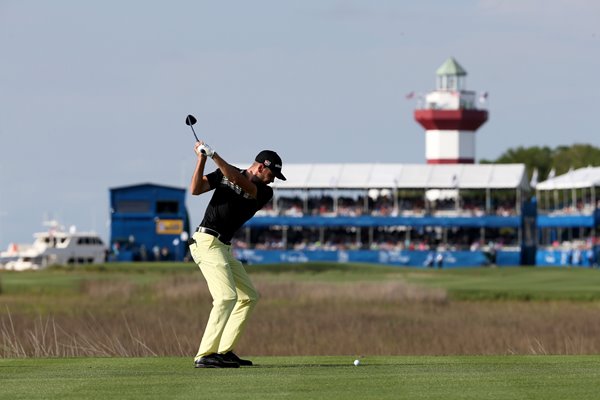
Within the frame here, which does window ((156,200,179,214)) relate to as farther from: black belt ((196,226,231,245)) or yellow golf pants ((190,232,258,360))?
black belt ((196,226,231,245))

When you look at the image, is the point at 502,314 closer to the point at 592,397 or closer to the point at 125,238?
the point at 592,397

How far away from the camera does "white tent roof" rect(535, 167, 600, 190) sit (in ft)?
260

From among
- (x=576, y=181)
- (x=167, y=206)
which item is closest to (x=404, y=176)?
(x=576, y=181)

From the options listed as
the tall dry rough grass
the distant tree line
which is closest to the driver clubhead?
the tall dry rough grass

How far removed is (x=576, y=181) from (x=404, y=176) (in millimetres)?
9016

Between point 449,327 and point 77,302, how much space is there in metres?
16.7

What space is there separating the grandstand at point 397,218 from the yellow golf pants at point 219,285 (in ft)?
211

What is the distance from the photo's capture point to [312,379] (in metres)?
13.8

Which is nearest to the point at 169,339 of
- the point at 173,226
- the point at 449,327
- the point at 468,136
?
the point at 449,327

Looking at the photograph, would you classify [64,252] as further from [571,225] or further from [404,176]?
[571,225]

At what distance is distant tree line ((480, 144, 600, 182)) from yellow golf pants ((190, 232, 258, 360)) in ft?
332

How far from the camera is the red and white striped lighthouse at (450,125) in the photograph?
98.4m

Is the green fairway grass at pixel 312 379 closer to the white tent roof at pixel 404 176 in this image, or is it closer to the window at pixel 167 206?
the white tent roof at pixel 404 176

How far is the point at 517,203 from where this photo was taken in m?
81.5
